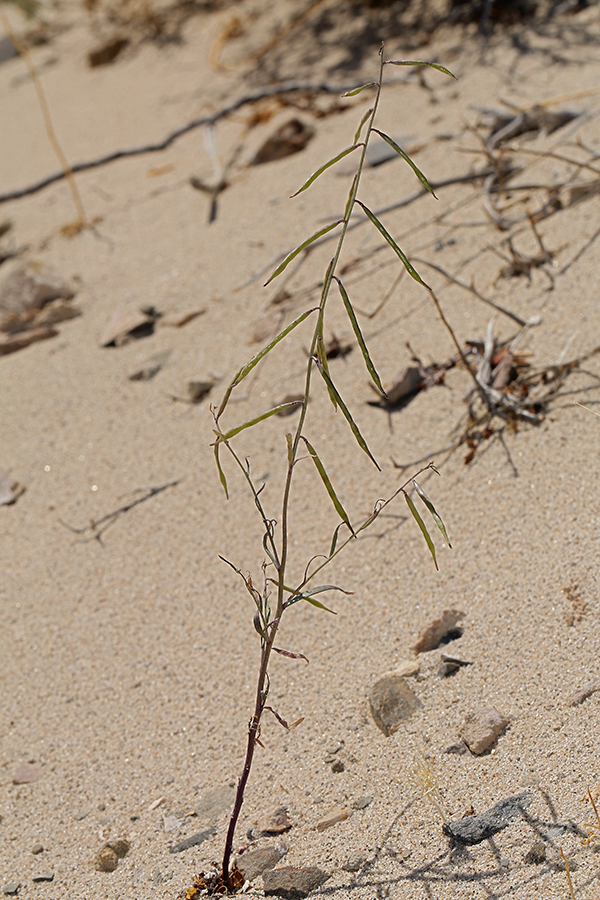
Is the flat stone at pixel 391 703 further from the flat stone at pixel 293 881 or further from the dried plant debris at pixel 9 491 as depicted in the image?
the dried plant debris at pixel 9 491

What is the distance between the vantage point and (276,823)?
4.99 ft

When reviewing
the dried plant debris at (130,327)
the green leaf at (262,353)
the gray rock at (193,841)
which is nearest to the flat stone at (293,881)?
the gray rock at (193,841)

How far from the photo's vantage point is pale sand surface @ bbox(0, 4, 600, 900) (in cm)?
149

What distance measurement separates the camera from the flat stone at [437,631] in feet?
5.75

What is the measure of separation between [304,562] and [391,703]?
51cm

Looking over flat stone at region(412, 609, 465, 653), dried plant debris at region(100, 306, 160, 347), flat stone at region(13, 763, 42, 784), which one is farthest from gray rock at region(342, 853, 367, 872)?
dried plant debris at region(100, 306, 160, 347)

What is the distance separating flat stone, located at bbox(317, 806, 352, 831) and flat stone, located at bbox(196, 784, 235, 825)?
0.20 metres

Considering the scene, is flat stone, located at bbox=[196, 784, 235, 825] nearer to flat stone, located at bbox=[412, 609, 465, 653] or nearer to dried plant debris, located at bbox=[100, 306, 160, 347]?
flat stone, located at bbox=[412, 609, 465, 653]

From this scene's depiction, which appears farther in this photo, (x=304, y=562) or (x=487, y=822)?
(x=304, y=562)

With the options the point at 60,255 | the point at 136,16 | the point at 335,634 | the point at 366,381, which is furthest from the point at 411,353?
the point at 136,16

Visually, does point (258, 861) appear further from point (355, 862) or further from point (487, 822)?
point (487, 822)

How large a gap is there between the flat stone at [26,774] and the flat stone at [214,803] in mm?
394

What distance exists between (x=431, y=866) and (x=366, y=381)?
4.65 ft

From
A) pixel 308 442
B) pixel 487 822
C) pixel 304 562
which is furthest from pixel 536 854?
pixel 304 562
